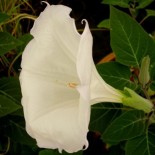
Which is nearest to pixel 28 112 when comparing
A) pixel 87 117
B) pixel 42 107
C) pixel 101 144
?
pixel 42 107

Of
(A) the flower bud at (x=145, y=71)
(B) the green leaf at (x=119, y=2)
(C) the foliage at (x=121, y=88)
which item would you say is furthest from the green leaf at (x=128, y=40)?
(B) the green leaf at (x=119, y=2)

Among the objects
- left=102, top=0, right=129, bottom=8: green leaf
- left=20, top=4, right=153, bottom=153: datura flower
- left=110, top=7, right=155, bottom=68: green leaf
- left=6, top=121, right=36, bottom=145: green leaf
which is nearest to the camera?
left=20, top=4, right=153, bottom=153: datura flower

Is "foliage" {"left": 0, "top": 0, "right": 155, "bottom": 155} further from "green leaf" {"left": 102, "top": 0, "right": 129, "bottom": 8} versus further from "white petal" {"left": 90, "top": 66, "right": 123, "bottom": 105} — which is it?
"green leaf" {"left": 102, "top": 0, "right": 129, "bottom": 8}

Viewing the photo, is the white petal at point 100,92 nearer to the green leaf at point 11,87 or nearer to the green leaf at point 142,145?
the green leaf at point 142,145

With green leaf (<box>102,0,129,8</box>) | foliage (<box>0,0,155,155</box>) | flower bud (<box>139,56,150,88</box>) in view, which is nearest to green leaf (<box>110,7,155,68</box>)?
foliage (<box>0,0,155,155</box>)

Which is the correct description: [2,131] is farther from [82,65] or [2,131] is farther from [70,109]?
[82,65]

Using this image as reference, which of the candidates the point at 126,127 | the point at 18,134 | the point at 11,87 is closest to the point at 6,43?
the point at 11,87
